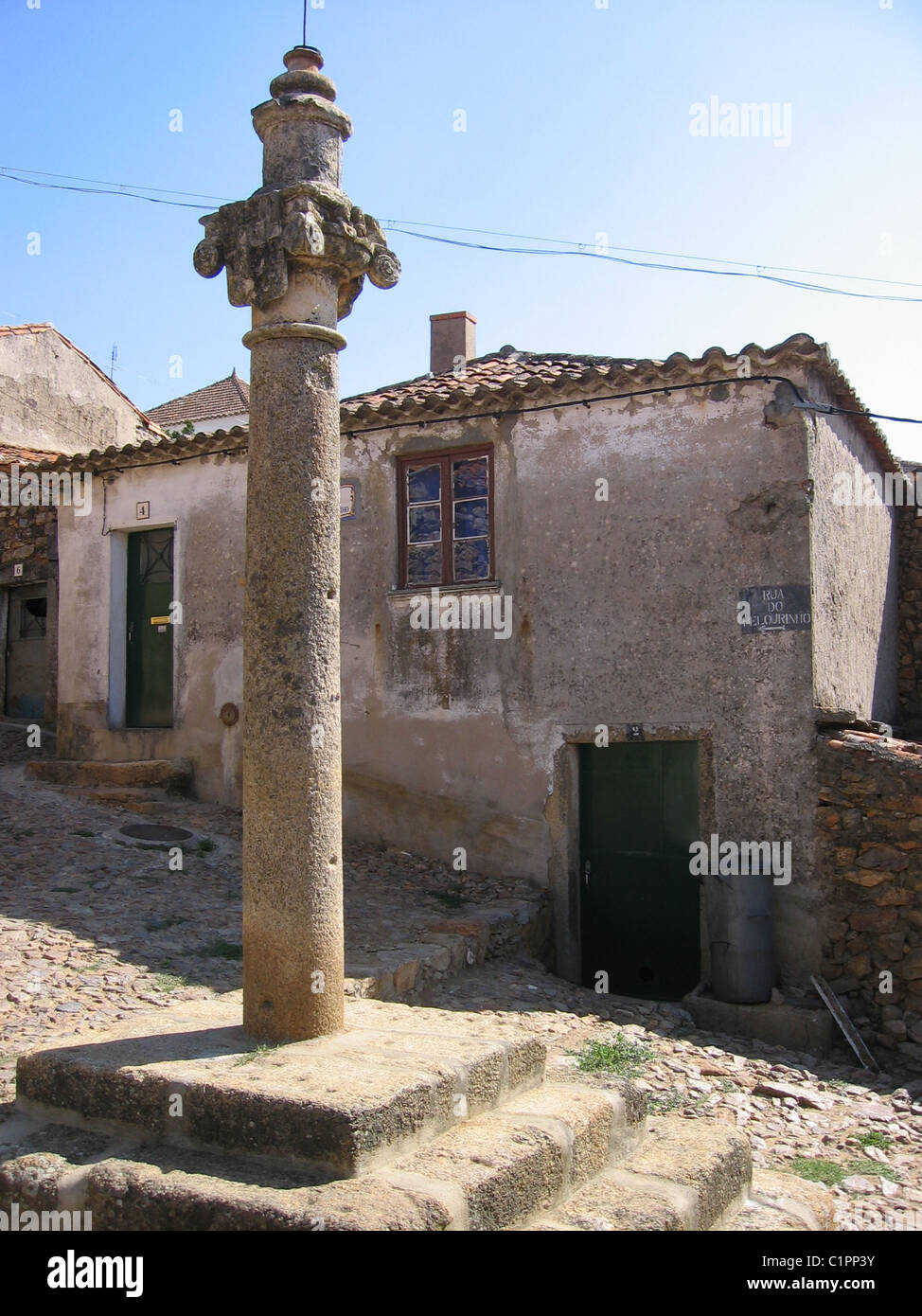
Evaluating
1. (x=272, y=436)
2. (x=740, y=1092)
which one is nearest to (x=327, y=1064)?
(x=272, y=436)

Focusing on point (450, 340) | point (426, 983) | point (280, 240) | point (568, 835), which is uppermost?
point (450, 340)

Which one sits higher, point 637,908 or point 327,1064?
point 327,1064

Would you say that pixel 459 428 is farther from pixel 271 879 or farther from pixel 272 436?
pixel 271 879

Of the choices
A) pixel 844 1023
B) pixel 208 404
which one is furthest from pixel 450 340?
pixel 208 404

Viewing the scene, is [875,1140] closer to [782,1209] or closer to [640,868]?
[782,1209]

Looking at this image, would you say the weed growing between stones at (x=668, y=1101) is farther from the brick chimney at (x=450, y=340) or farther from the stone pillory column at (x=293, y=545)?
the brick chimney at (x=450, y=340)

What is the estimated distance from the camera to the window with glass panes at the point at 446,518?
391 inches

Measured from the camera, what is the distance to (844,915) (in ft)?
26.4

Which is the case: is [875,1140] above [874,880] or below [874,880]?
below

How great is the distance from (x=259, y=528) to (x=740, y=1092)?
4482 mm

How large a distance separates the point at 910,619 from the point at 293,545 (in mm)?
9528

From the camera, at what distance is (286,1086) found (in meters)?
3.47

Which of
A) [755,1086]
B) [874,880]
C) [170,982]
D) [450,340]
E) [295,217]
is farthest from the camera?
[450,340]

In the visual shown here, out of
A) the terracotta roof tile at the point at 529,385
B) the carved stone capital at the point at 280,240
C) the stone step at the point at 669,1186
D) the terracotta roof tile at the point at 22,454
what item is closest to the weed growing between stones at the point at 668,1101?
the stone step at the point at 669,1186
